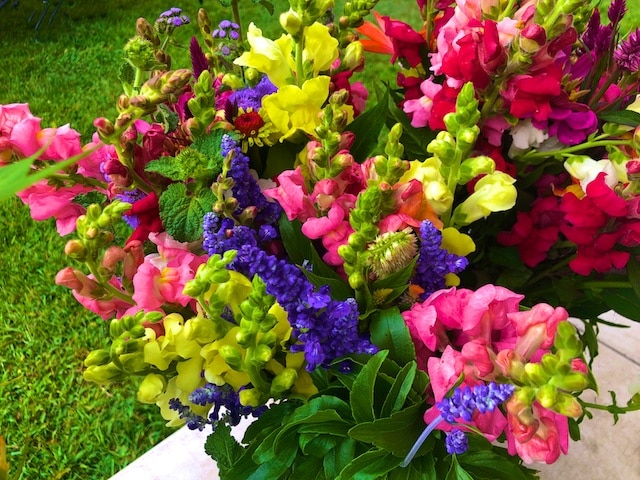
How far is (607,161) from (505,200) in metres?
0.09

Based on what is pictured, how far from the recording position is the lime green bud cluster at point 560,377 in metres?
0.25

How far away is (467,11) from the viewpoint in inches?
17.4

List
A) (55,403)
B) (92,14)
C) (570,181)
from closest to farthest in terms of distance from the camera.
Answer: (570,181) → (55,403) → (92,14)

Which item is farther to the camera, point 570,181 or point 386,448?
point 570,181

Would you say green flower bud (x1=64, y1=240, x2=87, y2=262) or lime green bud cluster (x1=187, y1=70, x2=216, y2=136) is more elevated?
lime green bud cluster (x1=187, y1=70, x2=216, y2=136)

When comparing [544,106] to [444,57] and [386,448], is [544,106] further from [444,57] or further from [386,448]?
[386,448]

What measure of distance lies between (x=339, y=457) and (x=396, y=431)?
57mm

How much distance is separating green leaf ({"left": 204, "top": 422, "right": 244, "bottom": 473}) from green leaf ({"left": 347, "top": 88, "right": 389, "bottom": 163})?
0.24 metres

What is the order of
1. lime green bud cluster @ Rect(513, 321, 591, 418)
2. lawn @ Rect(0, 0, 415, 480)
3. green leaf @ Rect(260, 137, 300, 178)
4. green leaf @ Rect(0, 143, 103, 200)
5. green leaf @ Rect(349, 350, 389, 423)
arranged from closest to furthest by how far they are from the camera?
green leaf @ Rect(0, 143, 103, 200) < lime green bud cluster @ Rect(513, 321, 591, 418) < green leaf @ Rect(349, 350, 389, 423) < green leaf @ Rect(260, 137, 300, 178) < lawn @ Rect(0, 0, 415, 480)

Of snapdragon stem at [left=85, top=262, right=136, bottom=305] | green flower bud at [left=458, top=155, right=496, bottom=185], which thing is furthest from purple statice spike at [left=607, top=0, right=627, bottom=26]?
snapdragon stem at [left=85, top=262, right=136, bottom=305]

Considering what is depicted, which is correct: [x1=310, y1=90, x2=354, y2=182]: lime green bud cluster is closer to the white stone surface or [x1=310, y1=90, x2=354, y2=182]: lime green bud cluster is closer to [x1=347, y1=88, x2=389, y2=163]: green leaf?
[x1=347, y1=88, x2=389, y2=163]: green leaf

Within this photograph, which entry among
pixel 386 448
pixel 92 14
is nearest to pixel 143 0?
pixel 92 14

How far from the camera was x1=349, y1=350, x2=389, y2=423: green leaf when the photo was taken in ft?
1.17

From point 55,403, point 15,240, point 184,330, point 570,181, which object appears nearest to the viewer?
point 184,330
